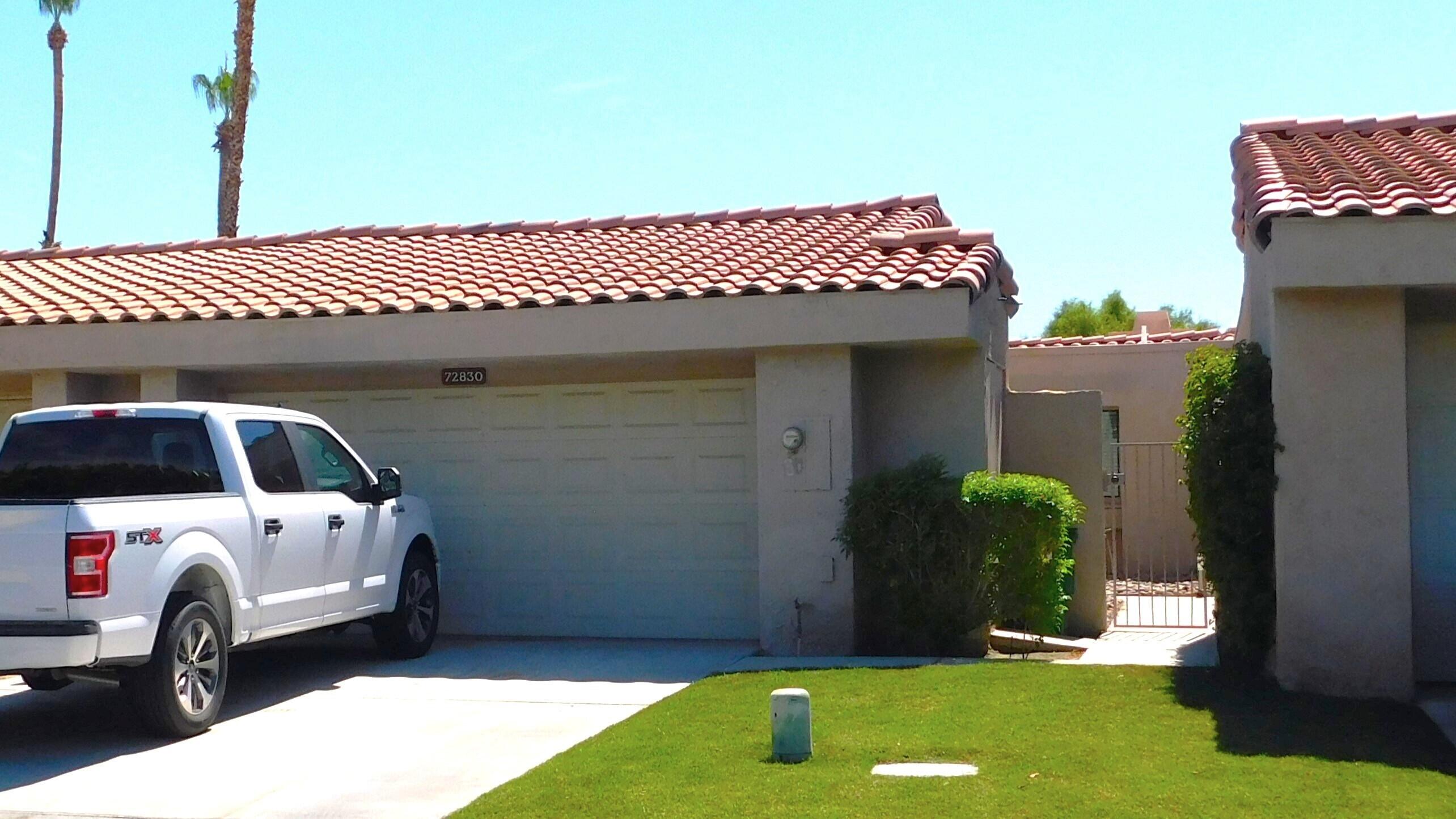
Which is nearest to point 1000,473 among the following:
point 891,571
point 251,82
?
point 891,571

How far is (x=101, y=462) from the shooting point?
920 centimetres

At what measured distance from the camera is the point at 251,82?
92.5 feet

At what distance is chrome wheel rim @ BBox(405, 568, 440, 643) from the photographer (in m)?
11.8

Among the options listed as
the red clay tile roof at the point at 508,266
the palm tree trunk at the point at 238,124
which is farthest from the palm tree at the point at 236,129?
the red clay tile roof at the point at 508,266

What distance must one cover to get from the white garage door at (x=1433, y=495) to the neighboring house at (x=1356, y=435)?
0.01 metres

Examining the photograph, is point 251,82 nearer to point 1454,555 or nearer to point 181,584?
point 181,584

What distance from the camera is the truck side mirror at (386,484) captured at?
11156mm

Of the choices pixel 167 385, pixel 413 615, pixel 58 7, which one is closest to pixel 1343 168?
pixel 413 615

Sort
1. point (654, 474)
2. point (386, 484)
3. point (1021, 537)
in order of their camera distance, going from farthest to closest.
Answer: point (654, 474) < point (1021, 537) < point (386, 484)

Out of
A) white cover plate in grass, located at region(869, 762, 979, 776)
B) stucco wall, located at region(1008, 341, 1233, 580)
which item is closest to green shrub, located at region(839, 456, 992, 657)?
white cover plate in grass, located at region(869, 762, 979, 776)

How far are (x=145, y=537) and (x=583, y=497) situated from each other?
17.3 feet

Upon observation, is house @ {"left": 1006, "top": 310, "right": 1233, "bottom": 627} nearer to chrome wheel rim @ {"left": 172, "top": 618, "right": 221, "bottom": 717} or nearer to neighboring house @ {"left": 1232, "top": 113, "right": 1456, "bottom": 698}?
neighboring house @ {"left": 1232, "top": 113, "right": 1456, "bottom": 698}

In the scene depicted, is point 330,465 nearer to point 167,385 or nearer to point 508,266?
point 167,385

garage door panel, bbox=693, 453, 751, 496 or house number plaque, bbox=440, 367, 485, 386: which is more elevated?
house number plaque, bbox=440, 367, 485, 386
